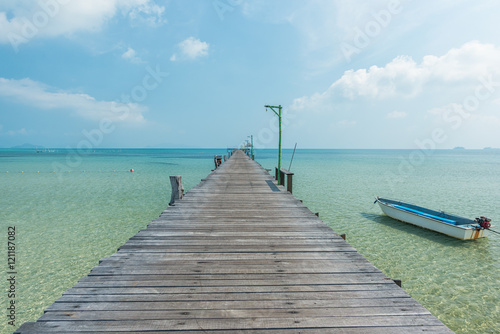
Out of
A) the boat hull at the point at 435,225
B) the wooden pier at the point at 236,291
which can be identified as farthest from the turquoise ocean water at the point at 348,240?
the wooden pier at the point at 236,291

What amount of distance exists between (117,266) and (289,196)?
7.28 metres

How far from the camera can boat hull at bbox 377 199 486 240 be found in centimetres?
1050

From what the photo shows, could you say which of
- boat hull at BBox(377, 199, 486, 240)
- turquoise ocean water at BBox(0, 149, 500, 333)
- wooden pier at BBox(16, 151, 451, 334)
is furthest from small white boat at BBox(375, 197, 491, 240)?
wooden pier at BBox(16, 151, 451, 334)

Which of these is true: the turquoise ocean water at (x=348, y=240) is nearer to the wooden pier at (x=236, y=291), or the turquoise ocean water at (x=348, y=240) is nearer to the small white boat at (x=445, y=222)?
the small white boat at (x=445, y=222)

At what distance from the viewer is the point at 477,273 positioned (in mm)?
8047

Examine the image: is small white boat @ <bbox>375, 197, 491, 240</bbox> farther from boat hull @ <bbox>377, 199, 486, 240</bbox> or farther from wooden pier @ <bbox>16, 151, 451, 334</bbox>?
wooden pier @ <bbox>16, 151, 451, 334</bbox>

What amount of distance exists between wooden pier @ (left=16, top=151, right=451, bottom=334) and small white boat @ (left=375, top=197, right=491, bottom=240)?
352 inches

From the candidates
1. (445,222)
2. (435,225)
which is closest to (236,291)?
(445,222)

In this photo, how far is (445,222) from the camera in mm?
11055

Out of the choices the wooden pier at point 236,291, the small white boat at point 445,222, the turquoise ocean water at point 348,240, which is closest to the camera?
the wooden pier at point 236,291

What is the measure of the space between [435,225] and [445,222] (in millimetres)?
596

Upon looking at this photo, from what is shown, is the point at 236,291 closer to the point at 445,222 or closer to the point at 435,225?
the point at 445,222

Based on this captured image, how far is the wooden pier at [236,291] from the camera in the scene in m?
2.69

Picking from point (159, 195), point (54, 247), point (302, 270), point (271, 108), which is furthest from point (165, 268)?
point (159, 195)
